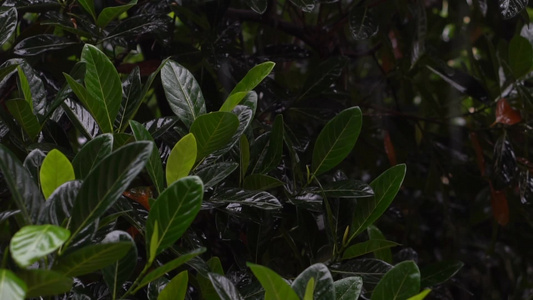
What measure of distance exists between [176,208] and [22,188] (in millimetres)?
122

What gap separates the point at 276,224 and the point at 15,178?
0.49 meters

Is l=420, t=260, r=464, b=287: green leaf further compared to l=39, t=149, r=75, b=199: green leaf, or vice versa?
l=420, t=260, r=464, b=287: green leaf

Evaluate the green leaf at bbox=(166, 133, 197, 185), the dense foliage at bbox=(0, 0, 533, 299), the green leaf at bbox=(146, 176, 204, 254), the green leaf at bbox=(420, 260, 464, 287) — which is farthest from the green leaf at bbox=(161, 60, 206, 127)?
the green leaf at bbox=(420, 260, 464, 287)

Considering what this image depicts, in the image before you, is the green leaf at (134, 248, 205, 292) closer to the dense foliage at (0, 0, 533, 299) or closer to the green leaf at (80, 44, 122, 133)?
the dense foliage at (0, 0, 533, 299)

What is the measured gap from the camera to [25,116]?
74cm

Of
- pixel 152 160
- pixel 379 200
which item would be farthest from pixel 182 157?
pixel 379 200

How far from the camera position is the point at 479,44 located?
5.32 feet

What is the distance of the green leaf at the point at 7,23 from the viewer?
802 millimetres

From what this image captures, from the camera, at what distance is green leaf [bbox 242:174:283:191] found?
796 mm

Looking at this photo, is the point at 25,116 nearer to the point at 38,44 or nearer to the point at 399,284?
the point at 38,44

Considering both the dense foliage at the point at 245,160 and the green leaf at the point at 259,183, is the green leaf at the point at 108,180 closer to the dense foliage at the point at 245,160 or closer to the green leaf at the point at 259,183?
the dense foliage at the point at 245,160

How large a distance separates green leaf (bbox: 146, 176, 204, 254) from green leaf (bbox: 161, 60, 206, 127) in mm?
205

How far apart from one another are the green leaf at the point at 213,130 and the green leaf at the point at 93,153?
10 cm

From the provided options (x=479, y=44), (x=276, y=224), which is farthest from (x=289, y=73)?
(x=276, y=224)
